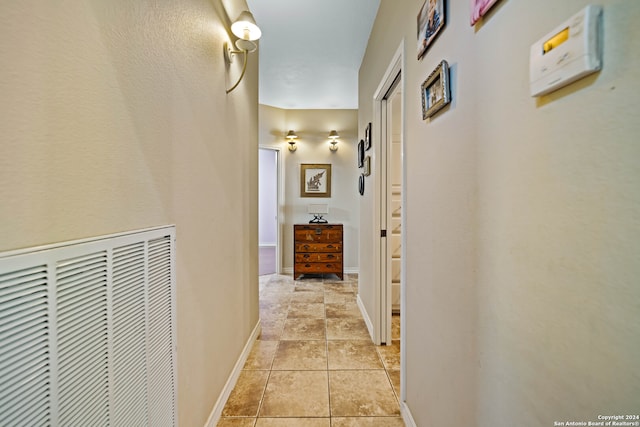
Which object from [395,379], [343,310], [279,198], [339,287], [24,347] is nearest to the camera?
[24,347]

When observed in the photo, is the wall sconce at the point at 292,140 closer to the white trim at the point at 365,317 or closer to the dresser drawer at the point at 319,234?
the dresser drawer at the point at 319,234

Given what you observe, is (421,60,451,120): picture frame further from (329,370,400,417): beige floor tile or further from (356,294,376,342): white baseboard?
(356,294,376,342): white baseboard

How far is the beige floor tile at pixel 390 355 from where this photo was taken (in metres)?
1.96

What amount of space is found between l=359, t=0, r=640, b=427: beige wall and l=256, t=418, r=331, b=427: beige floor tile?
55cm

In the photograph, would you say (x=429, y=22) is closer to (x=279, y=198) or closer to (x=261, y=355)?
(x=261, y=355)

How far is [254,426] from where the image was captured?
1400 millimetres

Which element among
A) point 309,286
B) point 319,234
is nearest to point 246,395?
point 309,286

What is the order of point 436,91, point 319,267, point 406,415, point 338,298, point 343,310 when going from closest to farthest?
1. point 436,91
2. point 406,415
3. point 343,310
4. point 338,298
5. point 319,267

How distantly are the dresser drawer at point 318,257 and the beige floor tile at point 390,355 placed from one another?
198 cm

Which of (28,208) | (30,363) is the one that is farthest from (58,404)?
(28,208)

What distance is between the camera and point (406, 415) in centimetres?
142

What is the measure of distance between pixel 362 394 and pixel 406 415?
1.02 ft

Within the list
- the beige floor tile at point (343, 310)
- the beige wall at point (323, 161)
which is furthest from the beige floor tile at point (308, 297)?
the beige wall at point (323, 161)

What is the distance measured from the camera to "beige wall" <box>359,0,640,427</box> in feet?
1.40
